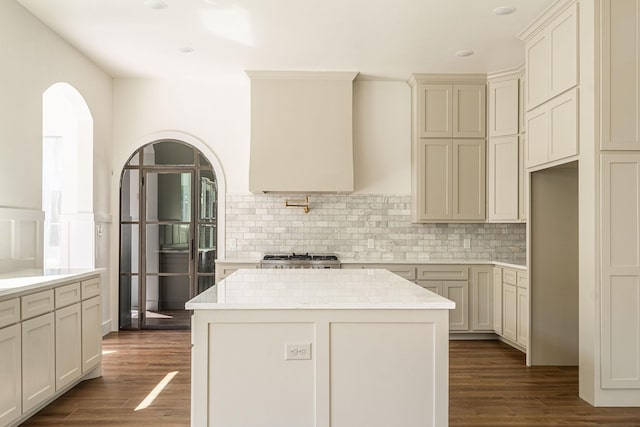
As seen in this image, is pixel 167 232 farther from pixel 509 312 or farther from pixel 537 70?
pixel 537 70


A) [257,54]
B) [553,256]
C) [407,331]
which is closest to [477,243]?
[553,256]

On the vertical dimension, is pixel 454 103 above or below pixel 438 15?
below

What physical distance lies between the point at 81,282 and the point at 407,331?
2736 millimetres

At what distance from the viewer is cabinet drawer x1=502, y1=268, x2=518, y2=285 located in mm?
5557

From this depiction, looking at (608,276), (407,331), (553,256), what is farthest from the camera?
(553,256)

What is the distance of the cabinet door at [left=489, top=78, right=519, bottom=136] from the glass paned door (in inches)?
148

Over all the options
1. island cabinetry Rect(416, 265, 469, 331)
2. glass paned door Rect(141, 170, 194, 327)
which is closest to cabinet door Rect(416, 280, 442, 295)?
island cabinetry Rect(416, 265, 469, 331)

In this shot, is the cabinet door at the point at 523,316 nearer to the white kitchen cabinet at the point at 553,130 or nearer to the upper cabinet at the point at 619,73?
the white kitchen cabinet at the point at 553,130

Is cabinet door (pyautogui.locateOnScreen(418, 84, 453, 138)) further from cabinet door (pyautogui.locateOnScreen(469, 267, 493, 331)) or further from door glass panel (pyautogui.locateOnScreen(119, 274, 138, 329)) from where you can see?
door glass panel (pyautogui.locateOnScreen(119, 274, 138, 329))

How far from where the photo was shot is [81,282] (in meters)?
4.16

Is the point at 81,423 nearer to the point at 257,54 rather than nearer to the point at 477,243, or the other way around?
the point at 257,54

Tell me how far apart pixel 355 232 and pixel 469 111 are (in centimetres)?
200

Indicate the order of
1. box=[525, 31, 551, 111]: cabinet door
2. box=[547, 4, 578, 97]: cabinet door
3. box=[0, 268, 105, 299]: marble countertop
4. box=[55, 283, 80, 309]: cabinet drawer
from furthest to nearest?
1. box=[525, 31, 551, 111]: cabinet door
2. box=[547, 4, 578, 97]: cabinet door
3. box=[55, 283, 80, 309]: cabinet drawer
4. box=[0, 268, 105, 299]: marble countertop

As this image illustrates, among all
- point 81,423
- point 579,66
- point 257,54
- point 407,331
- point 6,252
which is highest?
point 257,54
